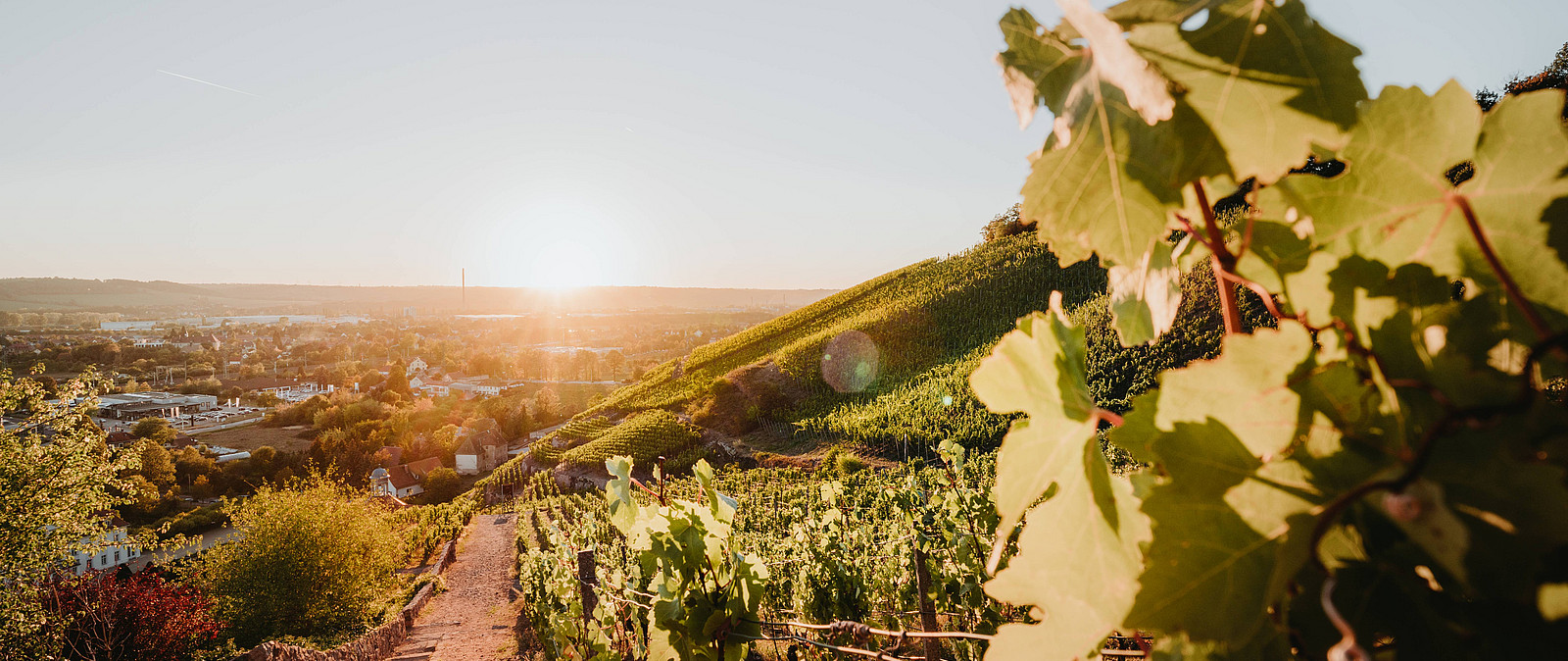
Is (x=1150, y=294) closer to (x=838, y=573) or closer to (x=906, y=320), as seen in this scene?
(x=838, y=573)

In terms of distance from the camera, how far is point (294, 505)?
46.6ft

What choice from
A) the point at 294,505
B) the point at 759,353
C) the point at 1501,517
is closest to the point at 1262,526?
the point at 1501,517

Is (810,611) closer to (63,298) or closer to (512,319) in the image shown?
(512,319)

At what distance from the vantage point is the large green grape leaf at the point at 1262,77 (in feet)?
1.02

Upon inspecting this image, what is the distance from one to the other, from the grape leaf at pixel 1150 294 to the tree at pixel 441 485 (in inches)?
1557

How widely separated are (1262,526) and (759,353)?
29.3m

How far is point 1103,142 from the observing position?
336 millimetres

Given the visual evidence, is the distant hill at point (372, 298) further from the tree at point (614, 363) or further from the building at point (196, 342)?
the tree at point (614, 363)

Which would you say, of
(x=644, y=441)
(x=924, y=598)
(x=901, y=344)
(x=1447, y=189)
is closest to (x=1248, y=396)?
(x=1447, y=189)

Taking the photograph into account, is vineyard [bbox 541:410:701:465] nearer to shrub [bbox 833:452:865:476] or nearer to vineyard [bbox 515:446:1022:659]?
shrub [bbox 833:452:865:476]

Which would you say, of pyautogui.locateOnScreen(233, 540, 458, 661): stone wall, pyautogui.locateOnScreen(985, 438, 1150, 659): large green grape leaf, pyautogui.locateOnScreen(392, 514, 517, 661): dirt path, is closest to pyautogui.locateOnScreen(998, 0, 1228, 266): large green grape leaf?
pyautogui.locateOnScreen(985, 438, 1150, 659): large green grape leaf

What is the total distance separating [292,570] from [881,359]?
58.3 feet

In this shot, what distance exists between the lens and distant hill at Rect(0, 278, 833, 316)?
75.3 meters

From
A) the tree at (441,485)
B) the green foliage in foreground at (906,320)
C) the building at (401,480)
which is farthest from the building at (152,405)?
the green foliage in foreground at (906,320)
